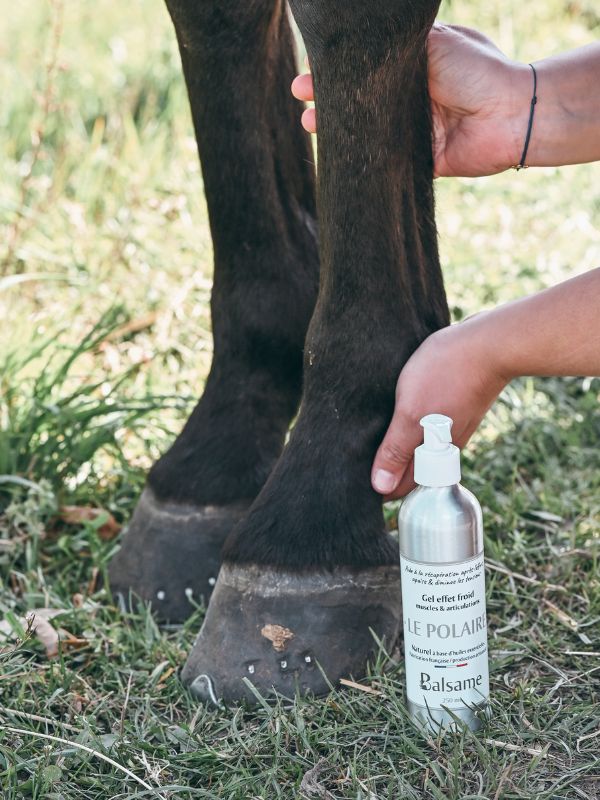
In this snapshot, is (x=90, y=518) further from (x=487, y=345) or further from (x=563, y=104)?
(x=563, y=104)

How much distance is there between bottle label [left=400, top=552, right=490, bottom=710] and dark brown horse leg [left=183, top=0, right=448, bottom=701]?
0.42ft

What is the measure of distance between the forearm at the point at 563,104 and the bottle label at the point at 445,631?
68 centimetres

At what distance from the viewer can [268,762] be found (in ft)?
3.99

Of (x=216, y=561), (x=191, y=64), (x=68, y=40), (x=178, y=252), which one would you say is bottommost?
(x=216, y=561)

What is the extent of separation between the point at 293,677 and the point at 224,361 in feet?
1.54

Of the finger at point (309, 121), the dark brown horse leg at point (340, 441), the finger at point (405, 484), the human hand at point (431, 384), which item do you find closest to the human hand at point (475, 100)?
the finger at point (309, 121)

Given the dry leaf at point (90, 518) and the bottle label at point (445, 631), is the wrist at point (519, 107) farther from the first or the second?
the dry leaf at point (90, 518)

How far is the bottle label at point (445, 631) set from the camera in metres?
1.19

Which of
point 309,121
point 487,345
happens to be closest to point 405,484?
point 487,345

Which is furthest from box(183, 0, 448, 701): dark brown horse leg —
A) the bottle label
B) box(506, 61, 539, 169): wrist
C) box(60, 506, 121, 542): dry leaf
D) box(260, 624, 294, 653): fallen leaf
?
box(60, 506, 121, 542): dry leaf

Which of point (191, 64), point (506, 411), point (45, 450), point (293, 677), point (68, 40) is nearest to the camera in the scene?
point (293, 677)

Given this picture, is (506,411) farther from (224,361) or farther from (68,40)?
(68,40)

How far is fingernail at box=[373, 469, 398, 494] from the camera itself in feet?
4.42

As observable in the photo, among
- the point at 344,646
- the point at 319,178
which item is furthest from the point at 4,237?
the point at 344,646
